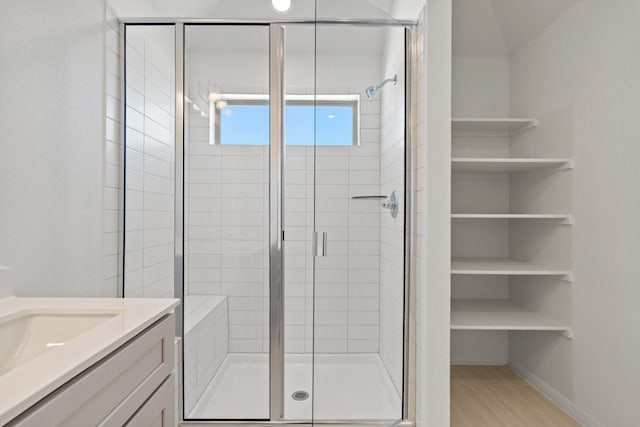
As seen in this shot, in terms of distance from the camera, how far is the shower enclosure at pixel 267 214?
5.97 feet

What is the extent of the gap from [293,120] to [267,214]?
51cm

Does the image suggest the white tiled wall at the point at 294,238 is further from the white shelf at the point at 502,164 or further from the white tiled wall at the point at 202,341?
the white shelf at the point at 502,164

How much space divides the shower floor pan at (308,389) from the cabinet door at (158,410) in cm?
72

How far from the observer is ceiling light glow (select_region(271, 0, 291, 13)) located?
5.99 ft

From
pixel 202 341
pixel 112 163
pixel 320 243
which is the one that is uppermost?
pixel 112 163

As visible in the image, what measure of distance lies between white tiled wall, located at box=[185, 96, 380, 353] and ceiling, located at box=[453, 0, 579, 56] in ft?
4.04

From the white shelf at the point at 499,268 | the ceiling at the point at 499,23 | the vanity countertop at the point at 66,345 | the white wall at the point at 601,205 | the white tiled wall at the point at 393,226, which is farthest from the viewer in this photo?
the ceiling at the point at 499,23

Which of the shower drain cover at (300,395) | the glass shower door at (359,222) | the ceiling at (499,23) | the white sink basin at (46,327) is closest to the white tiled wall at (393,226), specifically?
the glass shower door at (359,222)

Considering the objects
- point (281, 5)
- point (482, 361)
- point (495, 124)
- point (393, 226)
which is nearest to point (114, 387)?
point (393, 226)

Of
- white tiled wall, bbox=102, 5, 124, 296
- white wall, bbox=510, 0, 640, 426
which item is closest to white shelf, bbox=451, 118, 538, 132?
white wall, bbox=510, 0, 640, 426

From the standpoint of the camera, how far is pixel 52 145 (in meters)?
1.43

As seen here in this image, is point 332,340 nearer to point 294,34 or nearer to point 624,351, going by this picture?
point 624,351

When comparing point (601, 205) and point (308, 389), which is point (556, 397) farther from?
point (308, 389)

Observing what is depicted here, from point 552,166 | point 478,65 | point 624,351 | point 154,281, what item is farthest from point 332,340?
point 478,65
